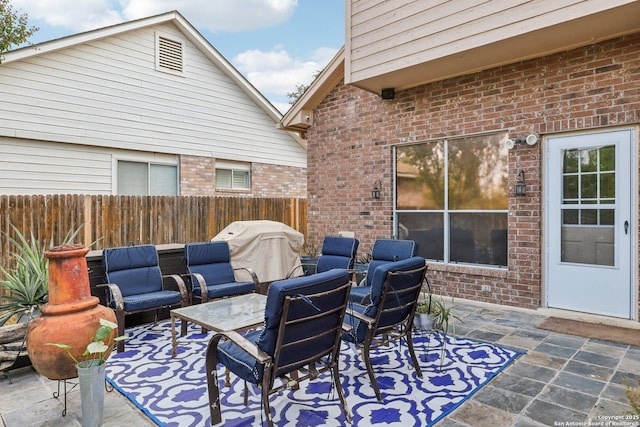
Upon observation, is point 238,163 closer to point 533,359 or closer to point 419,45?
point 419,45

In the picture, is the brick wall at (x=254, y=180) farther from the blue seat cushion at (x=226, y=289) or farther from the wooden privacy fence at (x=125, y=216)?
the blue seat cushion at (x=226, y=289)

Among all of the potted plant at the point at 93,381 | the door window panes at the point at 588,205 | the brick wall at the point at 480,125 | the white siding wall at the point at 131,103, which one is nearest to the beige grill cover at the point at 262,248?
the brick wall at the point at 480,125

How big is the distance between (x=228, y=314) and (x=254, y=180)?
23.4ft

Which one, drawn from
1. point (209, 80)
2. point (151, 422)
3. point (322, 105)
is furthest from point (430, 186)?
point (209, 80)

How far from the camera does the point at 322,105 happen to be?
7617mm

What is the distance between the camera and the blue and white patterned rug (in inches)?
108

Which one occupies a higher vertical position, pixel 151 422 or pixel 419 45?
pixel 419 45

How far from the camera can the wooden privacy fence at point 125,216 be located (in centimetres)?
571

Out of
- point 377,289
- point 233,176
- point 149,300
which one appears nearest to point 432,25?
point 377,289

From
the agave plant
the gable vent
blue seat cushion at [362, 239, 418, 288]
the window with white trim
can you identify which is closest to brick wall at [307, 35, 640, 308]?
blue seat cushion at [362, 239, 418, 288]

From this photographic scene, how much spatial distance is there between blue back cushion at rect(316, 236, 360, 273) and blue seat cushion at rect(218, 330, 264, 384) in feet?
9.80

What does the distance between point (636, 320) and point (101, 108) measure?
30.7 ft

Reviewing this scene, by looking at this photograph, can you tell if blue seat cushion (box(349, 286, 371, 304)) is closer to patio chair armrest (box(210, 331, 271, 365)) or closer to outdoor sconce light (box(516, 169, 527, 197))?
patio chair armrest (box(210, 331, 271, 365))

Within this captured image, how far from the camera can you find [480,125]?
567 cm
